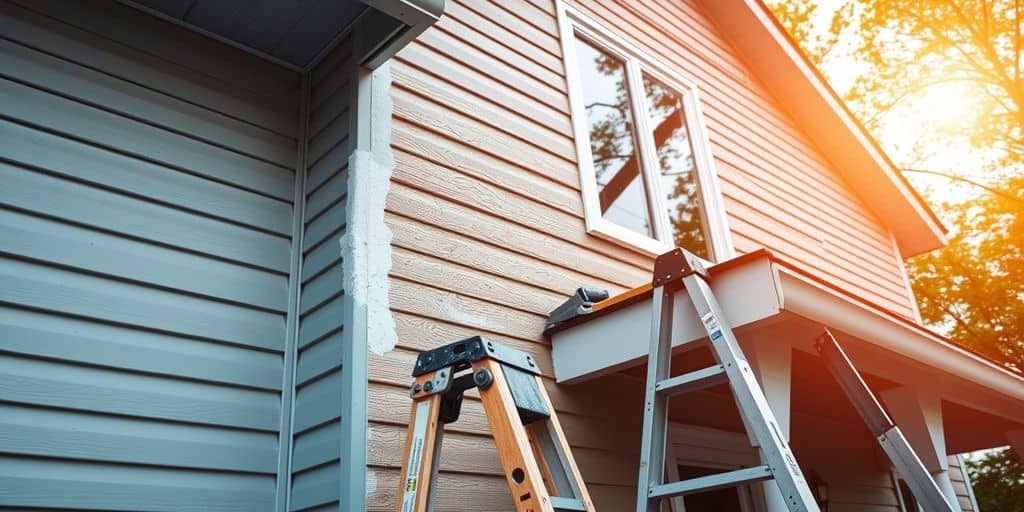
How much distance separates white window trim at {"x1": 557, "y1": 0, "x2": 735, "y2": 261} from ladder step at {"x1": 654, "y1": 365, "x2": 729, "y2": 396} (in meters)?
1.34

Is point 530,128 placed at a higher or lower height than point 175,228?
higher

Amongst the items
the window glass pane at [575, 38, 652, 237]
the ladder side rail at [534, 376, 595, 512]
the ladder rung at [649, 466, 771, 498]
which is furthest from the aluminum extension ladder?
the window glass pane at [575, 38, 652, 237]

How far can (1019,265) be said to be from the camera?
1495 cm

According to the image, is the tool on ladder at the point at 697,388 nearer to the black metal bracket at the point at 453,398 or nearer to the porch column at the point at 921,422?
the black metal bracket at the point at 453,398

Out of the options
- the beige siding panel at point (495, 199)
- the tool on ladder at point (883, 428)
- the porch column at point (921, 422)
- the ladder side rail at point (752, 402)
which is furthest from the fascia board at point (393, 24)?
the porch column at point (921, 422)

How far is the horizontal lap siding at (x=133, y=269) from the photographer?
7.50 feet

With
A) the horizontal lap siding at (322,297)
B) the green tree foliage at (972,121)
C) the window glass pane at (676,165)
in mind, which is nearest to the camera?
the horizontal lap siding at (322,297)

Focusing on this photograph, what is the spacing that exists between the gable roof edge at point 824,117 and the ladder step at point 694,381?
4.27 meters

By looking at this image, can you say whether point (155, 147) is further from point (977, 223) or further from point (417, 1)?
point (977, 223)

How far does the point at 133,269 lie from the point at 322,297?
622mm

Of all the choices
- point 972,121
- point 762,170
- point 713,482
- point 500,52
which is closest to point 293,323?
point 713,482

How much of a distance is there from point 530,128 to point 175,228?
1.76 meters

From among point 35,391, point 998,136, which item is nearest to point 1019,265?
point 998,136

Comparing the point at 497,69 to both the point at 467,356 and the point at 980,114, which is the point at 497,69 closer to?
the point at 467,356
